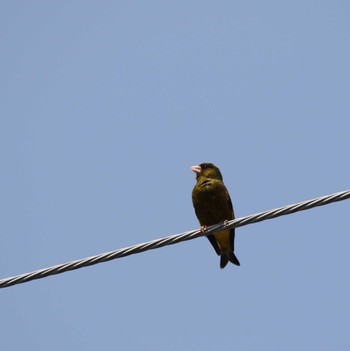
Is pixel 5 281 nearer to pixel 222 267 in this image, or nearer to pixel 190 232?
pixel 190 232

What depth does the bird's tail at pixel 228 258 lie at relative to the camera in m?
7.97

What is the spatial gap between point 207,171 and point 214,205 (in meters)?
0.62

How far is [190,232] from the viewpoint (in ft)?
17.1

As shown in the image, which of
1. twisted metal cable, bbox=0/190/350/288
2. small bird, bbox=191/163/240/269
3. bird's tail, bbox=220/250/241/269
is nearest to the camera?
twisted metal cable, bbox=0/190/350/288

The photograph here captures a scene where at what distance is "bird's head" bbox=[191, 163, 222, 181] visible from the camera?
8.01 metres

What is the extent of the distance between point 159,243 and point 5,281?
978 millimetres

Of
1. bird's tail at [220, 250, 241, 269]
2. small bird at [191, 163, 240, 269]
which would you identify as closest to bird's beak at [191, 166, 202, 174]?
small bird at [191, 163, 240, 269]

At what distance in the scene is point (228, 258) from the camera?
800 cm

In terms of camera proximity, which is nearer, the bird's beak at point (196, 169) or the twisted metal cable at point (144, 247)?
the twisted metal cable at point (144, 247)

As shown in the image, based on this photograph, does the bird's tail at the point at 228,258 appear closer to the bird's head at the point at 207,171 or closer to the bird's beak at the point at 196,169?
the bird's head at the point at 207,171

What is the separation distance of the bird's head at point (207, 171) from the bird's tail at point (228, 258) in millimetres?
761

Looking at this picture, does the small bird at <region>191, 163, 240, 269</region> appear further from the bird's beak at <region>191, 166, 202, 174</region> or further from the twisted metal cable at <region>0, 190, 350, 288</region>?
the twisted metal cable at <region>0, 190, 350, 288</region>

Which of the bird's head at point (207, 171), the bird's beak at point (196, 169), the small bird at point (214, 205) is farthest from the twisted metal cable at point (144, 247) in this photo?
the bird's beak at point (196, 169)

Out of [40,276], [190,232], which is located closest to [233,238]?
[190,232]
